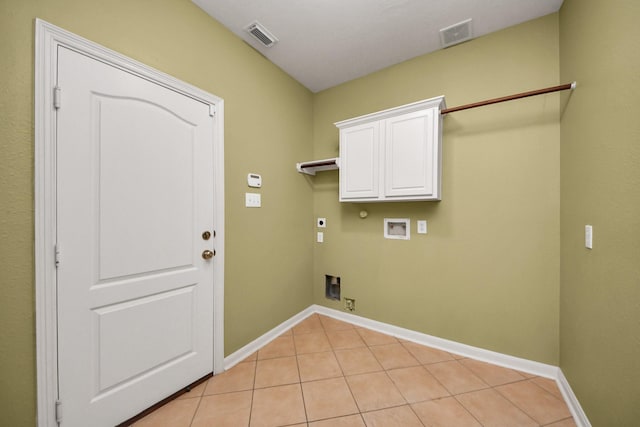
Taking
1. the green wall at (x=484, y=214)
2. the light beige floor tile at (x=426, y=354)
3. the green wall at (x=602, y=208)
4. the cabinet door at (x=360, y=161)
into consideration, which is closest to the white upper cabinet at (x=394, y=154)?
the cabinet door at (x=360, y=161)

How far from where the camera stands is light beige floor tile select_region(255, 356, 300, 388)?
170 centimetres

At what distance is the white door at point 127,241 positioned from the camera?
3.79 feet

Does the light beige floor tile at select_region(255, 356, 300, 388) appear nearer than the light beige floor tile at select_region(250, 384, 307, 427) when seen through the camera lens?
No

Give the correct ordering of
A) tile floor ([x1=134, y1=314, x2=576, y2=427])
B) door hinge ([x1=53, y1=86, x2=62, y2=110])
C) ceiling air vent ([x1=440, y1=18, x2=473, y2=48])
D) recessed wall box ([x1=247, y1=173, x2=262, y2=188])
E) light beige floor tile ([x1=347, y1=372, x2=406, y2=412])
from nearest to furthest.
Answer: door hinge ([x1=53, y1=86, x2=62, y2=110]), tile floor ([x1=134, y1=314, x2=576, y2=427]), light beige floor tile ([x1=347, y1=372, x2=406, y2=412]), ceiling air vent ([x1=440, y1=18, x2=473, y2=48]), recessed wall box ([x1=247, y1=173, x2=262, y2=188])

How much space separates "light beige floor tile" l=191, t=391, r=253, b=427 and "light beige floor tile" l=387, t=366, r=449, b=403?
1.06 metres

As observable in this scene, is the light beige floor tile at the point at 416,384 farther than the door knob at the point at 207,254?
No

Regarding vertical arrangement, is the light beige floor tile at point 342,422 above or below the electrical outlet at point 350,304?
below

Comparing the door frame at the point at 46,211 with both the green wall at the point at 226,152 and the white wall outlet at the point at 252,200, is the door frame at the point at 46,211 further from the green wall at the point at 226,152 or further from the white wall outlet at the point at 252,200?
the white wall outlet at the point at 252,200

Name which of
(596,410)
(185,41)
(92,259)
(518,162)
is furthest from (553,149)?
(92,259)

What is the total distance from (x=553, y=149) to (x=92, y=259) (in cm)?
310

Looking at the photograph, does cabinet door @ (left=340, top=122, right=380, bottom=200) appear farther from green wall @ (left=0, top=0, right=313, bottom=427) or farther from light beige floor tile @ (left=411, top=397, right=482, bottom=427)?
light beige floor tile @ (left=411, top=397, right=482, bottom=427)

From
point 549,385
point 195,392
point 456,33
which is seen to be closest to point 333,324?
point 195,392

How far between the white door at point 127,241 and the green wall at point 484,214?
172 cm

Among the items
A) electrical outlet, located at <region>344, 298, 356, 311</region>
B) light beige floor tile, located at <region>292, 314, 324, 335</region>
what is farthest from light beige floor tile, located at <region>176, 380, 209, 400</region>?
electrical outlet, located at <region>344, 298, 356, 311</region>
